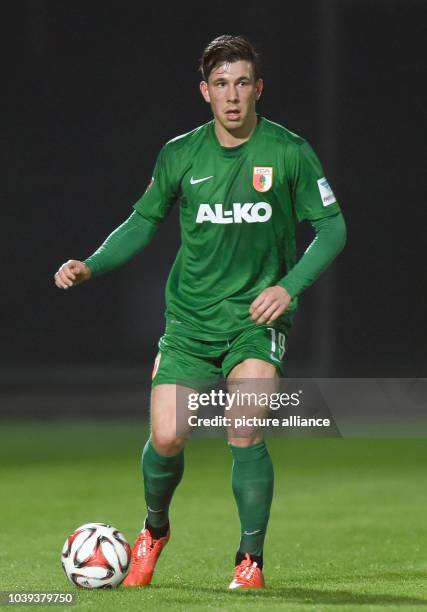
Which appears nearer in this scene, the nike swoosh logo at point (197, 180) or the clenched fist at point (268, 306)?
the clenched fist at point (268, 306)

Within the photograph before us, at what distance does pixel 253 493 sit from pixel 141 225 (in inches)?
43.1

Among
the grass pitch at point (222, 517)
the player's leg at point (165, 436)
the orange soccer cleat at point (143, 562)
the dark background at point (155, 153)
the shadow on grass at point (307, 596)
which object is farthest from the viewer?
the dark background at point (155, 153)

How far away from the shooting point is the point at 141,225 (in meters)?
5.01

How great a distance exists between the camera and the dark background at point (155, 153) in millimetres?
12609

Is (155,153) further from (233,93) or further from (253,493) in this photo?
(253,493)

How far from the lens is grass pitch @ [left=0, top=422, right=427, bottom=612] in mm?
4582

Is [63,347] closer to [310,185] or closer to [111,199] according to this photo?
[111,199]

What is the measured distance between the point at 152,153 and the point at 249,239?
8.78m

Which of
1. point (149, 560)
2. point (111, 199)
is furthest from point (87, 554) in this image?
point (111, 199)

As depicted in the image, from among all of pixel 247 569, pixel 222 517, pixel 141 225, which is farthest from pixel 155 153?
pixel 247 569

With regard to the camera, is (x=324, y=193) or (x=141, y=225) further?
(x=141, y=225)

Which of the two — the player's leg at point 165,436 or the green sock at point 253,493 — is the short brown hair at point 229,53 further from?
the green sock at point 253,493

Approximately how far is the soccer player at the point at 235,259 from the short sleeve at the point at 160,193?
1cm

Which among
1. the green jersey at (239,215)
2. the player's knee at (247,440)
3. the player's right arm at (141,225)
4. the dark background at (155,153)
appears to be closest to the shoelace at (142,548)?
the player's knee at (247,440)
